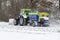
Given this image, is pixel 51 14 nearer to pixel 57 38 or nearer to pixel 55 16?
pixel 55 16

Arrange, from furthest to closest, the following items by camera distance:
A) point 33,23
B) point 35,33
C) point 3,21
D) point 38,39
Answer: point 3,21 < point 33,23 < point 35,33 < point 38,39

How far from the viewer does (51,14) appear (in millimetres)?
22969

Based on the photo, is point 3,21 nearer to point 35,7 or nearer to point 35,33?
point 35,7

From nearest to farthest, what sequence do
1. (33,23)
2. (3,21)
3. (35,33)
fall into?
(35,33) → (33,23) → (3,21)

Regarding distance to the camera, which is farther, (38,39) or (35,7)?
(35,7)

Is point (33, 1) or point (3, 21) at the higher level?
point (33, 1)

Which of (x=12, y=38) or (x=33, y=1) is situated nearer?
(x=12, y=38)

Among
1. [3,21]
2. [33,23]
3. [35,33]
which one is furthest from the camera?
[3,21]

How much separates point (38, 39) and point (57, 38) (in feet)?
3.19

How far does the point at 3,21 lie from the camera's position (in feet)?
73.4

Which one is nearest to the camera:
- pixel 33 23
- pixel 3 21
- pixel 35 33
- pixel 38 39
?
pixel 38 39

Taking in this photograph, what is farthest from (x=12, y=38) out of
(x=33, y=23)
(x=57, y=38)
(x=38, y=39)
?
(x=33, y=23)

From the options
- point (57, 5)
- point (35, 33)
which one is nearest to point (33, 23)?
point (35, 33)

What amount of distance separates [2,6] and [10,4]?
74 centimetres
